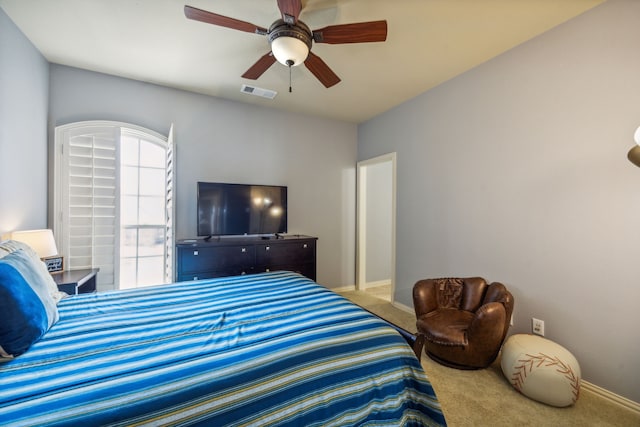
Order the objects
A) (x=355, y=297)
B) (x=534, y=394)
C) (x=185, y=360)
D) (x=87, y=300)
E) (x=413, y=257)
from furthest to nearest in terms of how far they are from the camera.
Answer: (x=355, y=297), (x=413, y=257), (x=534, y=394), (x=87, y=300), (x=185, y=360)

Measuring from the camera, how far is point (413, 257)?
3.56m

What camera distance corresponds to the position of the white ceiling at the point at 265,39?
1970mm

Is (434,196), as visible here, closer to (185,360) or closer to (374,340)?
(374,340)

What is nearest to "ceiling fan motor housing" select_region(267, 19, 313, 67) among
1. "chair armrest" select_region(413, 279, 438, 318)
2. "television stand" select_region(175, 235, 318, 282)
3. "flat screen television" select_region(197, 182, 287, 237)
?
"flat screen television" select_region(197, 182, 287, 237)

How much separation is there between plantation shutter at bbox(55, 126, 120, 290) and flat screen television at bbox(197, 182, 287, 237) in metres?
0.95

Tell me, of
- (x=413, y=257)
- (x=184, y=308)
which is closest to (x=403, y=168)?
(x=413, y=257)

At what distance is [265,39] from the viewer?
234 cm

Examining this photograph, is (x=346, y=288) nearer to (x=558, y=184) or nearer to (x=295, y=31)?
(x=558, y=184)

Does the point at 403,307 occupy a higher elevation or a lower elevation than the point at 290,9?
lower

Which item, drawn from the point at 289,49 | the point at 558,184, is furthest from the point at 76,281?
the point at 558,184

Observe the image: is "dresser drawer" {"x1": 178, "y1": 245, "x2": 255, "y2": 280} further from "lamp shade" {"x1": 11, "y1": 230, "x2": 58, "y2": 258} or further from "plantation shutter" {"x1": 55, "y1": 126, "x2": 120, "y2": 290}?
"lamp shade" {"x1": 11, "y1": 230, "x2": 58, "y2": 258}

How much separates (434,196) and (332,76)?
75.2 inches

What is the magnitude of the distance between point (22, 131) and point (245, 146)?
215cm

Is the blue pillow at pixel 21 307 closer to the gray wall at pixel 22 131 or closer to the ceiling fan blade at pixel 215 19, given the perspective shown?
the gray wall at pixel 22 131
